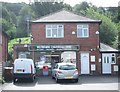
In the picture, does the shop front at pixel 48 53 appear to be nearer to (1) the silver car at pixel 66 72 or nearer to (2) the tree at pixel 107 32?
(1) the silver car at pixel 66 72

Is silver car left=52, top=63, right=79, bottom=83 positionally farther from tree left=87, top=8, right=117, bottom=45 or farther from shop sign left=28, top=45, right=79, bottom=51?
tree left=87, top=8, right=117, bottom=45

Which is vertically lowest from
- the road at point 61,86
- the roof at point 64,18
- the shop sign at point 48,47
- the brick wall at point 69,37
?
the road at point 61,86

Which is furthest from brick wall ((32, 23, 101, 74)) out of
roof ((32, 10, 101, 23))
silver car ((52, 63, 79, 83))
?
silver car ((52, 63, 79, 83))

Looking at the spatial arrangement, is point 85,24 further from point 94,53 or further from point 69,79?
point 69,79

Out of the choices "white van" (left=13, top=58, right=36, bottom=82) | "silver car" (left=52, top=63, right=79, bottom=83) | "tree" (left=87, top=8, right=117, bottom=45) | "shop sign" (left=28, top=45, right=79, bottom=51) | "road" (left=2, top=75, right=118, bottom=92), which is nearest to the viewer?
"road" (left=2, top=75, right=118, bottom=92)

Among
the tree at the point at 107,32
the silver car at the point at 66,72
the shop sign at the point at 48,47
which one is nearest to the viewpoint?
the silver car at the point at 66,72

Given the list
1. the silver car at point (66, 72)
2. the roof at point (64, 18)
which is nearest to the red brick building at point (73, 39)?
the roof at point (64, 18)

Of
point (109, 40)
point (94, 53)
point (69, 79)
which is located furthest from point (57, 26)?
point (109, 40)

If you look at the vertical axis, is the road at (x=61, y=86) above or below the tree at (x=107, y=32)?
below

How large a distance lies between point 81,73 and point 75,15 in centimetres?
669

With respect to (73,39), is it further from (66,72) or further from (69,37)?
(66,72)

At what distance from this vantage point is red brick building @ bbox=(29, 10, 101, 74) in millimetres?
35875

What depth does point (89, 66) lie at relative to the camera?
3603 cm

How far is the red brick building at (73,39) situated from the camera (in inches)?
1412
